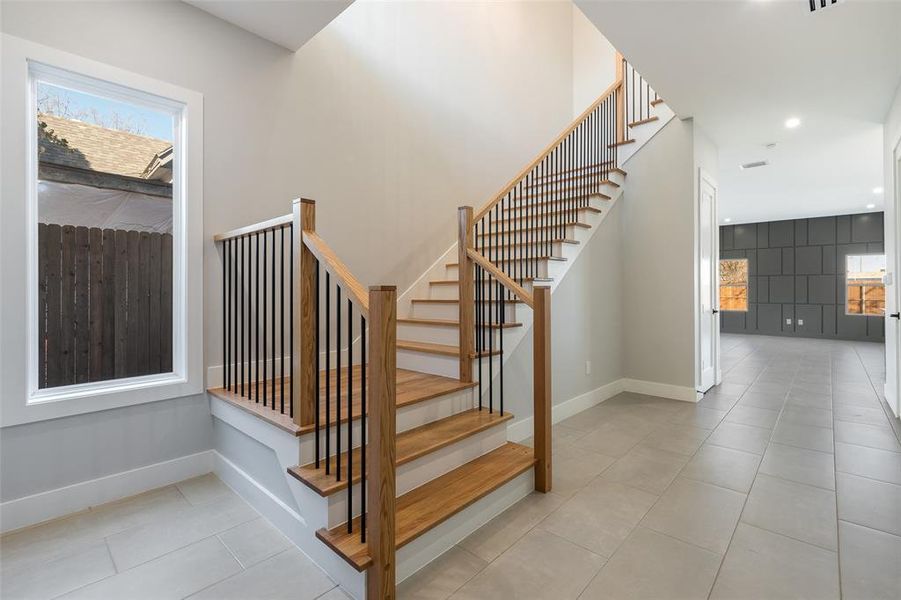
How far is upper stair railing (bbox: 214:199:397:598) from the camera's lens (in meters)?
1.54

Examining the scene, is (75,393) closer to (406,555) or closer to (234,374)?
(234,374)

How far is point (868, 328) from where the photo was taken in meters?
9.22

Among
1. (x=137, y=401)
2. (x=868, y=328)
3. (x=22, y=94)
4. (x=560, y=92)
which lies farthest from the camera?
(x=868, y=328)

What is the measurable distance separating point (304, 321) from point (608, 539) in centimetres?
178

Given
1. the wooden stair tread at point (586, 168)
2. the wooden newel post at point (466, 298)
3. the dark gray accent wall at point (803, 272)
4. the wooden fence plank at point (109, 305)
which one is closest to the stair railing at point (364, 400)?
the wooden newel post at point (466, 298)

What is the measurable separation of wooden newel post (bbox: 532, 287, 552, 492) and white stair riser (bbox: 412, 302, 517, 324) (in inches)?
29.4

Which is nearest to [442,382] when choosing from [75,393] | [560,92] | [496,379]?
[496,379]

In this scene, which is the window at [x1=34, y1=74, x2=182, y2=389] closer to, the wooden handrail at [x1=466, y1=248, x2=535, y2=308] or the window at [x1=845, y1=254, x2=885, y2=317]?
the wooden handrail at [x1=466, y1=248, x2=535, y2=308]

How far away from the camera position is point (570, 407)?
396 cm

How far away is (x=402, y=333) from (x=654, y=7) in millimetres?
2999

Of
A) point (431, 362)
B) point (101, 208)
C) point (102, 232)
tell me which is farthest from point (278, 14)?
point (431, 362)

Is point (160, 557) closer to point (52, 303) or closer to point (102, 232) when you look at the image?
point (52, 303)

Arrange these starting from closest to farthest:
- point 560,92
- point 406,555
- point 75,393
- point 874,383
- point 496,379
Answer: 1. point 406,555
2. point 75,393
3. point 496,379
4. point 874,383
5. point 560,92

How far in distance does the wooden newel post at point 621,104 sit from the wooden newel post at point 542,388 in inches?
138
